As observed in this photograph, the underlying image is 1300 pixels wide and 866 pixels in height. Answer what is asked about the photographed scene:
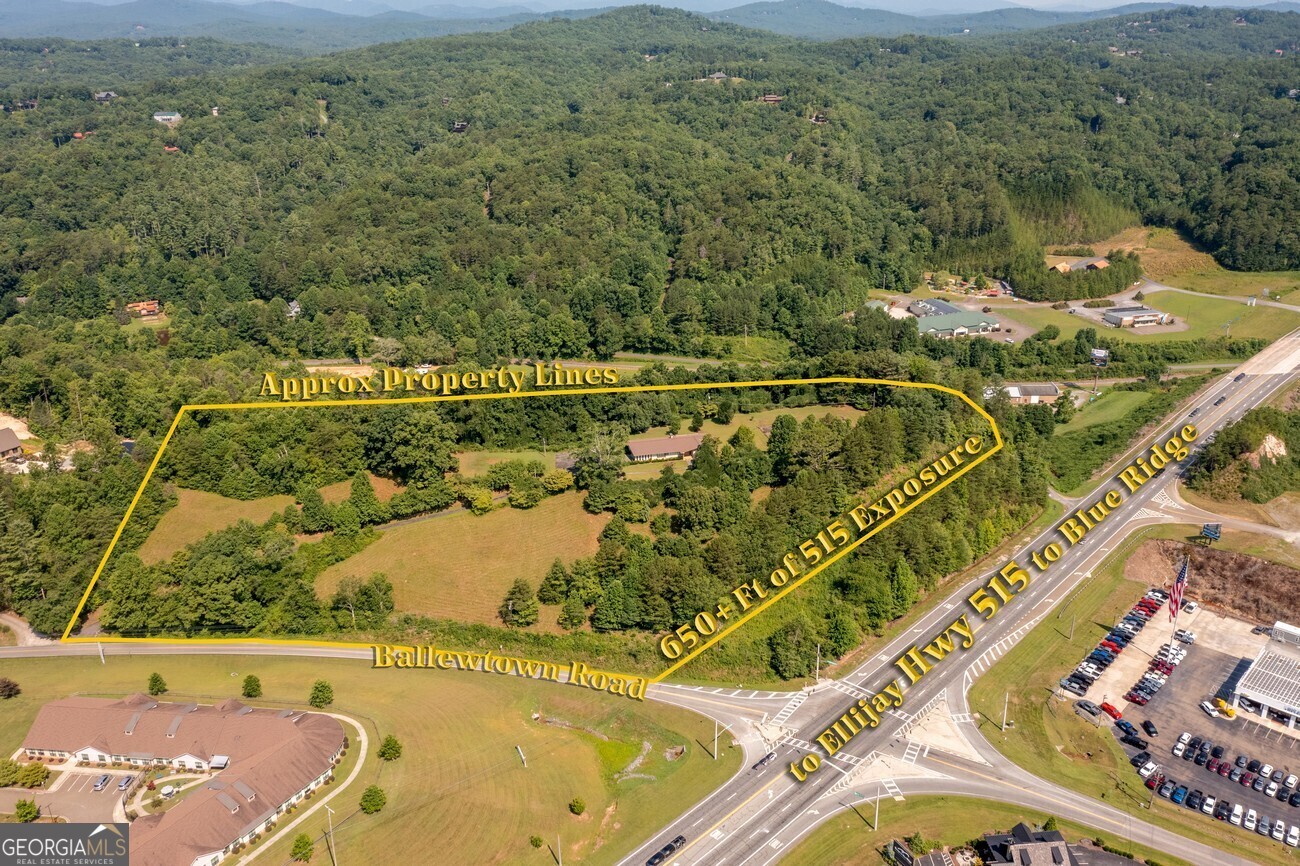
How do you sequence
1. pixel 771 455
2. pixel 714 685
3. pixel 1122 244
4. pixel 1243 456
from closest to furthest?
1. pixel 714 685
2. pixel 771 455
3. pixel 1243 456
4. pixel 1122 244

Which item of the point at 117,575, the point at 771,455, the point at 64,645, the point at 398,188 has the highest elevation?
the point at 398,188

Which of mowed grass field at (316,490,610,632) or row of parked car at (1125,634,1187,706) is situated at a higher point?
mowed grass field at (316,490,610,632)

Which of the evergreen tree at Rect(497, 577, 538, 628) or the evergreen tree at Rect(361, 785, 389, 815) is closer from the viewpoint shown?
the evergreen tree at Rect(361, 785, 389, 815)

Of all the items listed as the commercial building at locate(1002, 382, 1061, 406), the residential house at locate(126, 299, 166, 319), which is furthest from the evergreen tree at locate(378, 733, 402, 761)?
the residential house at locate(126, 299, 166, 319)

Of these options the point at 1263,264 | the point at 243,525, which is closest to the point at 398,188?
the point at 243,525

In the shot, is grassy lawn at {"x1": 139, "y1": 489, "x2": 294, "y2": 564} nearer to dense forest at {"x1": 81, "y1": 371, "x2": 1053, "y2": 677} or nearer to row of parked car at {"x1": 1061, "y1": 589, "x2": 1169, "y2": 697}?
dense forest at {"x1": 81, "y1": 371, "x2": 1053, "y2": 677}


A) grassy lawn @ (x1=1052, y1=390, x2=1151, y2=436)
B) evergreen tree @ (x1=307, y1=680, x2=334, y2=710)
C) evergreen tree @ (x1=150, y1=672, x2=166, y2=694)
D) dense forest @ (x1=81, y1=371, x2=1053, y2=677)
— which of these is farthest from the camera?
grassy lawn @ (x1=1052, y1=390, x2=1151, y2=436)

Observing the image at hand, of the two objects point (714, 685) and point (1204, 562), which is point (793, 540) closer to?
point (714, 685)

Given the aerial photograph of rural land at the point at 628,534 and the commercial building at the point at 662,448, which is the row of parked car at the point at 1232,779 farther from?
the commercial building at the point at 662,448
